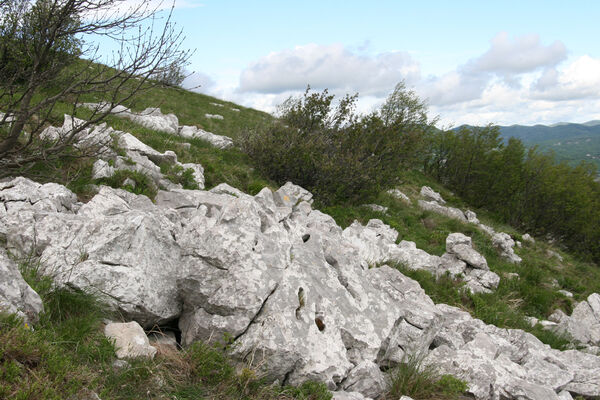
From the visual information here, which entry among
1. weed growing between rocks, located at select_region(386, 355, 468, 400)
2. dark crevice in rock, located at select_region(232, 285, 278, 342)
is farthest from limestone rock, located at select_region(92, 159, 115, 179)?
weed growing between rocks, located at select_region(386, 355, 468, 400)

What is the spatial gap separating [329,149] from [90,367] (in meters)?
15.2

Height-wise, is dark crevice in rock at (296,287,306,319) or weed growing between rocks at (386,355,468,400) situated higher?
dark crevice in rock at (296,287,306,319)

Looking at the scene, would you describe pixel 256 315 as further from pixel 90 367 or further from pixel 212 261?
pixel 90 367

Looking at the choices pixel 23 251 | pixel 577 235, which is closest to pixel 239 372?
pixel 23 251

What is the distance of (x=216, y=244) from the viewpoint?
5574mm

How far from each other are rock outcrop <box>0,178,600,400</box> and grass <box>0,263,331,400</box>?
23 cm

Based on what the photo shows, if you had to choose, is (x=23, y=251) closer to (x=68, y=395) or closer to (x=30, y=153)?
(x=30, y=153)

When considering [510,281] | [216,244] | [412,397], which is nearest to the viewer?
[412,397]

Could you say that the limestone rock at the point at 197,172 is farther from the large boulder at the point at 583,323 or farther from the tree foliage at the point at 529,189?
the tree foliage at the point at 529,189

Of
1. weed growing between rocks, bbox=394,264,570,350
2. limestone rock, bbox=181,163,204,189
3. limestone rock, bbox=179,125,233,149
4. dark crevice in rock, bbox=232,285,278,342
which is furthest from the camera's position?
limestone rock, bbox=179,125,233,149

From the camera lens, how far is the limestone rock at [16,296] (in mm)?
4004

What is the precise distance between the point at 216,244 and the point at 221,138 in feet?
43.8

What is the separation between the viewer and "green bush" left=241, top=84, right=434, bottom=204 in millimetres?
16516

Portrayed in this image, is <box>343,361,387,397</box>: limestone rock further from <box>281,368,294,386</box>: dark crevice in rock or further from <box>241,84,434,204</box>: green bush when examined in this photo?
<box>241,84,434,204</box>: green bush
